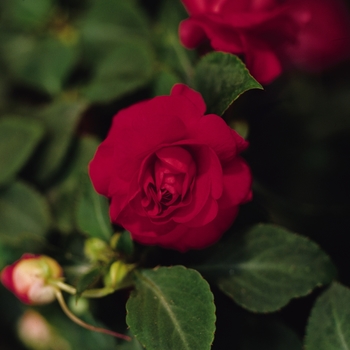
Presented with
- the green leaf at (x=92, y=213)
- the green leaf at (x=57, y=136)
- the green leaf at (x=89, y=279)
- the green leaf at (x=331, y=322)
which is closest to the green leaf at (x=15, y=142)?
the green leaf at (x=57, y=136)

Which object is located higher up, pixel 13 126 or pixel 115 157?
pixel 115 157

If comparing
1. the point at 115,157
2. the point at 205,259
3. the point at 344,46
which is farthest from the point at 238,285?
the point at 344,46

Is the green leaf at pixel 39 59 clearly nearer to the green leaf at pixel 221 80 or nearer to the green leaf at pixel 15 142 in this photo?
the green leaf at pixel 15 142

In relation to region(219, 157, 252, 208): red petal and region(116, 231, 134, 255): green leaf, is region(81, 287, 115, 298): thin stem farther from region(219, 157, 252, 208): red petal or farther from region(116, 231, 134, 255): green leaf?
region(219, 157, 252, 208): red petal

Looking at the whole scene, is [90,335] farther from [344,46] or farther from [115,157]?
[344,46]

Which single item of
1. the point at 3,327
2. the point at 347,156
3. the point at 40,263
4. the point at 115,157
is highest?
the point at 115,157

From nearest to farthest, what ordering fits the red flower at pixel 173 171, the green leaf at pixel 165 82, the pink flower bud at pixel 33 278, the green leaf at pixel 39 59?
the red flower at pixel 173 171, the pink flower bud at pixel 33 278, the green leaf at pixel 165 82, the green leaf at pixel 39 59

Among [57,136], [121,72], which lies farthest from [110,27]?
[57,136]
